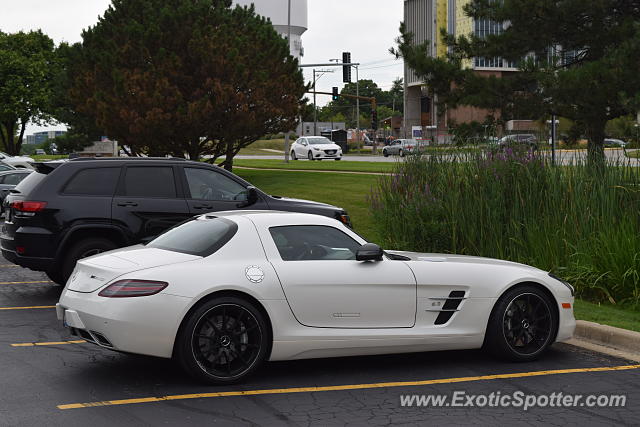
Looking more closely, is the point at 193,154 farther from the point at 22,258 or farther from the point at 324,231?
the point at 324,231

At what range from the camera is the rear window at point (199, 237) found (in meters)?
7.80

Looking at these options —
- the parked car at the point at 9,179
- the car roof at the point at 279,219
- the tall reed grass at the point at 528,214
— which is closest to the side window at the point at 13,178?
the parked car at the point at 9,179

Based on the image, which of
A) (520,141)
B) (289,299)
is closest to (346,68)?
(520,141)

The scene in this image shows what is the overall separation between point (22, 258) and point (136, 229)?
1.51 m

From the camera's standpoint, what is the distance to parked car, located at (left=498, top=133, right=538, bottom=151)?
14352 mm

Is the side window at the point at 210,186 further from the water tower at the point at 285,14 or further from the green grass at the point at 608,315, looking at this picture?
the water tower at the point at 285,14

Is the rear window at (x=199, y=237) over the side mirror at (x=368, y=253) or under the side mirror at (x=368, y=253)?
over

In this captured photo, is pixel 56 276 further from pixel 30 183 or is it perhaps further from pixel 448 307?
pixel 448 307

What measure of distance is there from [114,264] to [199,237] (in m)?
0.79

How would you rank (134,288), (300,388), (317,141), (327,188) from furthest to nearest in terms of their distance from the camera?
(317,141), (327,188), (300,388), (134,288)

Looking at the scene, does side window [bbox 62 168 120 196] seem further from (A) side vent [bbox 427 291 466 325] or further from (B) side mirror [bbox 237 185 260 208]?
(A) side vent [bbox 427 291 466 325]

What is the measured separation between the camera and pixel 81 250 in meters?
12.1

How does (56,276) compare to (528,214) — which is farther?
(528,214)

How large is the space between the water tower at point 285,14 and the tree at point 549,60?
94.6m
